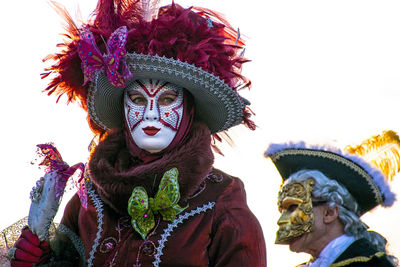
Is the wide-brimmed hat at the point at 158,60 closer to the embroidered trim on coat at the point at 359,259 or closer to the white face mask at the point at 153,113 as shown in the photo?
the white face mask at the point at 153,113

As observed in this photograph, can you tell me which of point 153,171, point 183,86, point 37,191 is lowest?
point 37,191

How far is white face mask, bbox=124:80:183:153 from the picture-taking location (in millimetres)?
5160

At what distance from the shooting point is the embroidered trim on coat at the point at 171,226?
16.1 feet

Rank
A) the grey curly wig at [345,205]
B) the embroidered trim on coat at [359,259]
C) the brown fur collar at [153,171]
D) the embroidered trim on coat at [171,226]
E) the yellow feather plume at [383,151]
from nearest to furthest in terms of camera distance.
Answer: the embroidered trim on coat at [359,259] → the grey curly wig at [345,205] → the yellow feather plume at [383,151] → the embroidered trim on coat at [171,226] → the brown fur collar at [153,171]

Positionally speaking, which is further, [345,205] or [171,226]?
[171,226]

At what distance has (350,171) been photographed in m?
4.23

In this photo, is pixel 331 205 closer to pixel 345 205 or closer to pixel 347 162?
pixel 345 205

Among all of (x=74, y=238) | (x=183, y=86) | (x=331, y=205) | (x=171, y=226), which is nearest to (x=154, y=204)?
(x=171, y=226)

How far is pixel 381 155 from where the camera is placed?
14.4 feet

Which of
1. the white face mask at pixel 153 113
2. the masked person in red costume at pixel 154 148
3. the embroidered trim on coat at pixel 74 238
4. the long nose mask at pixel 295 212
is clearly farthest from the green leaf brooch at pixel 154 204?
the long nose mask at pixel 295 212

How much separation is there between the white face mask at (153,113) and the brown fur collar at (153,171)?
128 mm

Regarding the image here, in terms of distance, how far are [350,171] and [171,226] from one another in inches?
53.8

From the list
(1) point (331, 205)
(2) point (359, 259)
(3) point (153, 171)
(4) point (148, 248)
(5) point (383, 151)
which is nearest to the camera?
(2) point (359, 259)

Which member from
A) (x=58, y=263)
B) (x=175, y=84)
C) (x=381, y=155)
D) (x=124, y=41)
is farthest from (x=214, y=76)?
(x=58, y=263)
